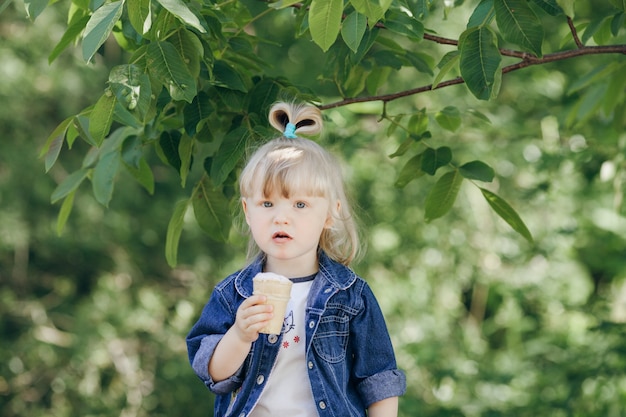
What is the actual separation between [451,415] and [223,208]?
9.68 ft

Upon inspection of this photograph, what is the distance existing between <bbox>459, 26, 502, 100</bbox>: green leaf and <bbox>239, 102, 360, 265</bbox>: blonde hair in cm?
38

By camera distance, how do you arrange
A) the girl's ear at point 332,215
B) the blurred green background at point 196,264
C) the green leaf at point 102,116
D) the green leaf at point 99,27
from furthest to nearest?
the blurred green background at point 196,264 → the girl's ear at point 332,215 → the green leaf at point 102,116 → the green leaf at point 99,27

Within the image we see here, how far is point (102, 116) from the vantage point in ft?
6.08

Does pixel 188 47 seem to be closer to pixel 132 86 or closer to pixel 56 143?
pixel 132 86

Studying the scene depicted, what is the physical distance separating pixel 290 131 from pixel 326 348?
0.50m

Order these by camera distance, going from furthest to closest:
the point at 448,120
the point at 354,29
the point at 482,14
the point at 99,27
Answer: the point at 448,120 → the point at 482,14 → the point at 354,29 → the point at 99,27

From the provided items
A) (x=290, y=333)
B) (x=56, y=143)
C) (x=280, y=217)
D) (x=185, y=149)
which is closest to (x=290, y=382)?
(x=290, y=333)

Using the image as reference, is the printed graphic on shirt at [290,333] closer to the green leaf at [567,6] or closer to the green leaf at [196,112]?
the green leaf at [196,112]

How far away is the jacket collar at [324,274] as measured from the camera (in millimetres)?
2033

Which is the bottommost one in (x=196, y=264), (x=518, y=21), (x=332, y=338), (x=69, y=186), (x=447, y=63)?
(x=196, y=264)

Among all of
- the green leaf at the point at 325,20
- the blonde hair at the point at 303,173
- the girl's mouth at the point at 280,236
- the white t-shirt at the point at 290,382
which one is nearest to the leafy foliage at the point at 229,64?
the green leaf at the point at 325,20

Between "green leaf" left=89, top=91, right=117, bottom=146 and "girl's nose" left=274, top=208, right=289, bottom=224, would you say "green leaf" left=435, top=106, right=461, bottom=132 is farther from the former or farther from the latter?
"green leaf" left=89, top=91, right=117, bottom=146

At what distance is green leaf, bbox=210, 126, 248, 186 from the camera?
7.36 feet

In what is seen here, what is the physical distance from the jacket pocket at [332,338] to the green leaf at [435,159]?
61 centimetres
